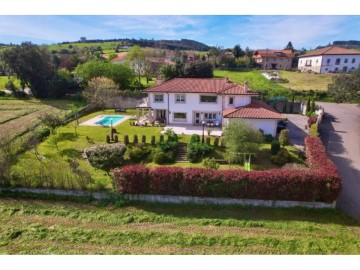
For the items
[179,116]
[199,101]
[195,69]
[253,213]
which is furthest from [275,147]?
[195,69]

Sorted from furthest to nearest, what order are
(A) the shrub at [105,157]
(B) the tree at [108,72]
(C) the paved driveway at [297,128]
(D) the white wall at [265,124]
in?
1. (B) the tree at [108,72]
2. (C) the paved driveway at [297,128]
3. (D) the white wall at [265,124]
4. (A) the shrub at [105,157]

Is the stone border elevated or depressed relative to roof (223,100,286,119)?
depressed

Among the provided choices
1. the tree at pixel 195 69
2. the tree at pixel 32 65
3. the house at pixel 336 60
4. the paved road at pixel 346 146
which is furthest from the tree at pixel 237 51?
the tree at pixel 32 65

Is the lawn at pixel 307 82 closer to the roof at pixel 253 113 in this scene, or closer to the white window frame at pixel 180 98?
the roof at pixel 253 113

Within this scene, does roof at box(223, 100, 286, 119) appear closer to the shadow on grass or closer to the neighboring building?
the shadow on grass

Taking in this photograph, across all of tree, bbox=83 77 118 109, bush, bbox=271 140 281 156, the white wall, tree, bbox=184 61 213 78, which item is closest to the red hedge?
bush, bbox=271 140 281 156
